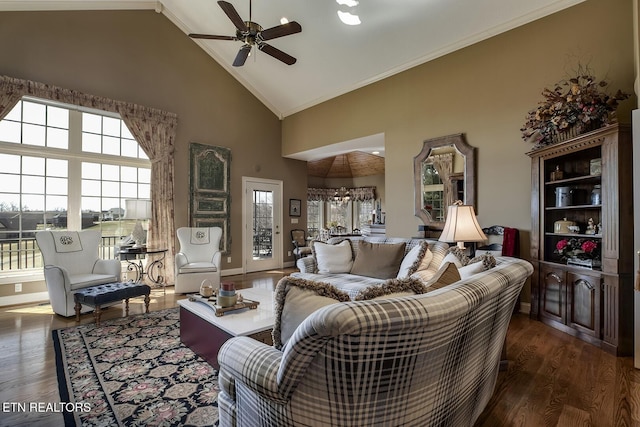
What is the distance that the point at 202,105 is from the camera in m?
5.82

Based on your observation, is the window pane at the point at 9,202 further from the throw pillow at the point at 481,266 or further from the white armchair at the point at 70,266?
the throw pillow at the point at 481,266

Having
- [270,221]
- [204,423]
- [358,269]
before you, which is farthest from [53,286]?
[270,221]

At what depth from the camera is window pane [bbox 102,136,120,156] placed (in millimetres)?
4871

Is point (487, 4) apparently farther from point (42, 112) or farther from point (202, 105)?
point (42, 112)

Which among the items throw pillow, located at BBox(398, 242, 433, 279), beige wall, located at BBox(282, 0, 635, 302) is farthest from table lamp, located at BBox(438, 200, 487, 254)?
beige wall, located at BBox(282, 0, 635, 302)

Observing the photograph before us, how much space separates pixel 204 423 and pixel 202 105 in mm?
5392

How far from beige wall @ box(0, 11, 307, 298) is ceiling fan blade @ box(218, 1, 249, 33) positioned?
2.64 metres

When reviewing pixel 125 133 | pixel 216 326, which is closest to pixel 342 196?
pixel 125 133

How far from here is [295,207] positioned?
7438 millimetres

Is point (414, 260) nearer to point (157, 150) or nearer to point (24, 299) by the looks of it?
point (157, 150)

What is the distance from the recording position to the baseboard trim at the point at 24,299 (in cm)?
404

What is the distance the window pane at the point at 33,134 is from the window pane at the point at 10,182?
1.59ft

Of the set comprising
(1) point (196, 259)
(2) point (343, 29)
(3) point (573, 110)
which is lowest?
(1) point (196, 259)

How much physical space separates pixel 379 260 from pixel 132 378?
2458 millimetres
